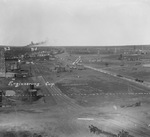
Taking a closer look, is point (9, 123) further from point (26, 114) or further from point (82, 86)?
point (82, 86)

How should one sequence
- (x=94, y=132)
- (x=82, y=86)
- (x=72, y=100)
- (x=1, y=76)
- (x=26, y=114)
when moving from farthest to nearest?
(x=1, y=76)
(x=82, y=86)
(x=72, y=100)
(x=26, y=114)
(x=94, y=132)

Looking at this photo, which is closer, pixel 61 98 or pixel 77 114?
pixel 77 114

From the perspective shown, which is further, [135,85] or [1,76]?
[1,76]

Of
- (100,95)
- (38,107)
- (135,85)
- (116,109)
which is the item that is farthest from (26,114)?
(135,85)

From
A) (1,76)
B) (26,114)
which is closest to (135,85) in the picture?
(26,114)

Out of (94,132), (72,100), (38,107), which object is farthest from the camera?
(72,100)

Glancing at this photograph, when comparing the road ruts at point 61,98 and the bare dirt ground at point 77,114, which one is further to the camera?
the road ruts at point 61,98

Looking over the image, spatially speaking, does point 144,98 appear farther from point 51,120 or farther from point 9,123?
point 9,123

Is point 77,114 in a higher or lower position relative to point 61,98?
lower

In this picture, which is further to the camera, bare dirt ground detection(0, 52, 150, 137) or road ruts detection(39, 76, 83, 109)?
road ruts detection(39, 76, 83, 109)
